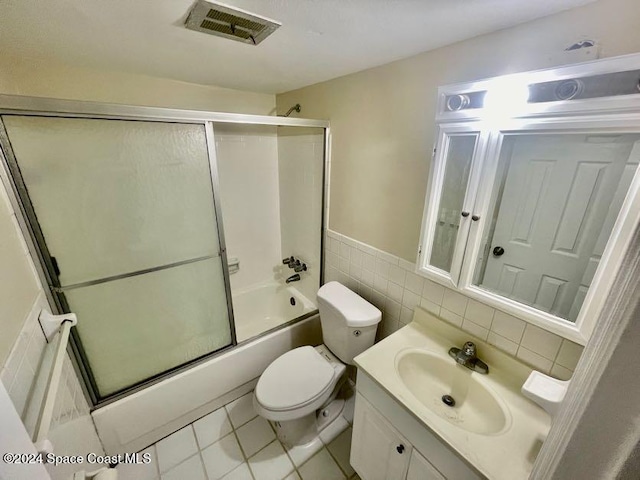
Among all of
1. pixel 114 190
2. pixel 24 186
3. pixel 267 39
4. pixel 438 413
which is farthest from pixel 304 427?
pixel 267 39

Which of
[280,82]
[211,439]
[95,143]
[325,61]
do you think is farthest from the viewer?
[280,82]

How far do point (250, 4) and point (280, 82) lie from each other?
99 centimetres

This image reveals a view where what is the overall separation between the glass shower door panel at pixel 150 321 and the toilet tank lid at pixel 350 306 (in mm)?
681

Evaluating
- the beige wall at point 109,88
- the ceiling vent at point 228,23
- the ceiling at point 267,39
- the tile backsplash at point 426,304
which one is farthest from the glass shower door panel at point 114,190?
the tile backsplash at point 426,304

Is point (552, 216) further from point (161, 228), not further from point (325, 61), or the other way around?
point (161, 228)

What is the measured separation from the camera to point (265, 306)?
2559 millimetres

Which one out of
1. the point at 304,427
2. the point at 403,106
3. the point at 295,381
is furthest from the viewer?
the point at 304,427

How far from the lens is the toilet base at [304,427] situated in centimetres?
146

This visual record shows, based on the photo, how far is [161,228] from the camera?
1.35 m

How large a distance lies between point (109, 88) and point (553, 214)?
2398 millimetres

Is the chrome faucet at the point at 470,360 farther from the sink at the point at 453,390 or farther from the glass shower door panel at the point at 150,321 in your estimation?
the glass shower door panel at the point at 150,321

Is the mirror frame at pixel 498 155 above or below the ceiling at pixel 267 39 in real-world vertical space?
below

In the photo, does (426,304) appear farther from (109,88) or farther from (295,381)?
(109,88)

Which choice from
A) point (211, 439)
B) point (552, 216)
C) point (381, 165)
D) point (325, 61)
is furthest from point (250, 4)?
point (211, 439)
